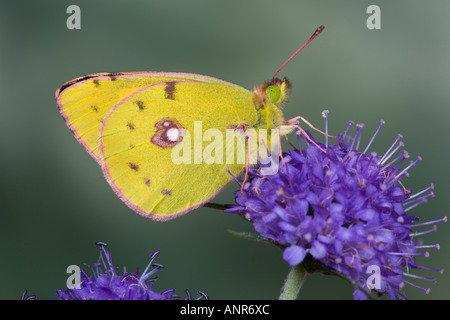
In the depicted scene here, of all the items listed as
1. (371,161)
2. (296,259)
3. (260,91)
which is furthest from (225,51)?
(296,259)

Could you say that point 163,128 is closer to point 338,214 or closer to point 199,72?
point 338,214

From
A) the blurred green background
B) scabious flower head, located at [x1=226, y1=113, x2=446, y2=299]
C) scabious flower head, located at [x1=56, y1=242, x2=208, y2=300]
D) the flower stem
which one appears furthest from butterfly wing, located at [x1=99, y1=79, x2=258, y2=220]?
the blurred green background

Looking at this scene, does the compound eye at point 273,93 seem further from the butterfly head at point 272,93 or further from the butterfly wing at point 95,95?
the butterfly wing at point 95,95

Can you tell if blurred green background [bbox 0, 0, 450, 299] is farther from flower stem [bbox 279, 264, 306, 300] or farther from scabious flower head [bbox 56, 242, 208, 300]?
flower stem [bbox 279, 264, 306, 300]

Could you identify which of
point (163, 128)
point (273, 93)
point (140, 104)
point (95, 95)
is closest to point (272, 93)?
point (273, 93)

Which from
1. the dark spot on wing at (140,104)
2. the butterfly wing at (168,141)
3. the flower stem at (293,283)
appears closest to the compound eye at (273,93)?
the butterfly wing at (168,141)
